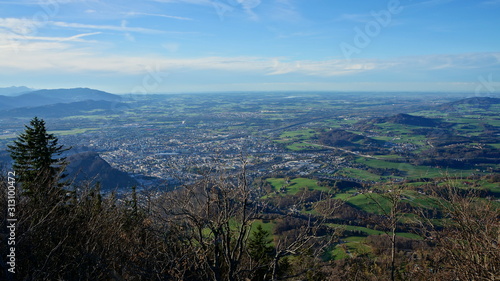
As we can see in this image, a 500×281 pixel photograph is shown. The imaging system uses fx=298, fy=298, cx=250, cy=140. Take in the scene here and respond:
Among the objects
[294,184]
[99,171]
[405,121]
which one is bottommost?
[294,184]

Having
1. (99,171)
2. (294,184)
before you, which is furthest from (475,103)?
(99,171)

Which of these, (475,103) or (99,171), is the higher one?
(475,103)

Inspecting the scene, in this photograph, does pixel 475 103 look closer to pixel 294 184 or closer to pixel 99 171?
pixel 294 184

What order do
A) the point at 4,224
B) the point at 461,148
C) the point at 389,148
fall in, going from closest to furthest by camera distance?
the point at 4,224 < the point at 461,148 < the point at 389,148

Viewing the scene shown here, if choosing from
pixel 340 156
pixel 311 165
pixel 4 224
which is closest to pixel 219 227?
pixel 4 224

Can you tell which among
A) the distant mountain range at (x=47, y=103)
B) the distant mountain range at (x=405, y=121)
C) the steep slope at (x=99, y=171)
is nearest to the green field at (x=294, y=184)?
the steep slope at (x=99, y=171)

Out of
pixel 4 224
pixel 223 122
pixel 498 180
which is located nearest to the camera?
pixel 4 224

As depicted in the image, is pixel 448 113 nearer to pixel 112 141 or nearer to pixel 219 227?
pixel 112 141


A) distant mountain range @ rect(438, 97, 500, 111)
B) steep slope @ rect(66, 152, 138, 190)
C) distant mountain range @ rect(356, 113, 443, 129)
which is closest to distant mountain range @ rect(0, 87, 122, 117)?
steep slope @ rect(66, 152, 138, 190)
